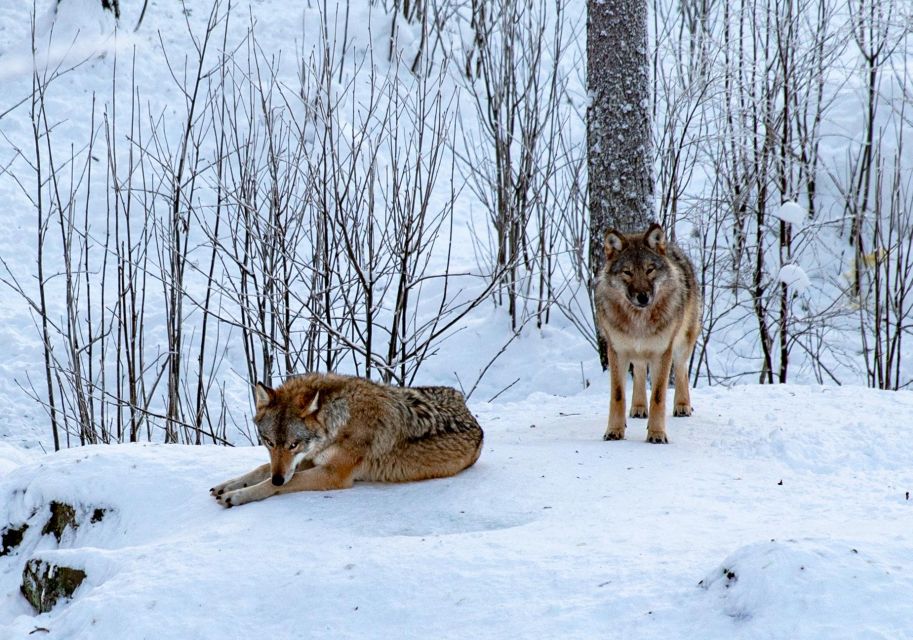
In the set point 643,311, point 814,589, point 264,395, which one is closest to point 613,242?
point 643,311

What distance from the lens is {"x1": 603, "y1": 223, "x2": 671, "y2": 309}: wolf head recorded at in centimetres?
679

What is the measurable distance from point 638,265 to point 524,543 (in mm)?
2983

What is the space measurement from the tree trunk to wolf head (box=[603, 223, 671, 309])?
2536 mm

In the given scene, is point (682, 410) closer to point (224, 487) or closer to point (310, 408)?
point (310, 408)

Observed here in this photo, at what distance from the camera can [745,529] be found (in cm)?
459

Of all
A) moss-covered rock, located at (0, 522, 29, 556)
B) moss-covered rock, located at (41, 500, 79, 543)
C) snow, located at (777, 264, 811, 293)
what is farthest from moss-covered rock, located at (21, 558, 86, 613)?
snow, located at (777, 264, 811, 293)

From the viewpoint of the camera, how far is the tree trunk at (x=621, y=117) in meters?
9.64

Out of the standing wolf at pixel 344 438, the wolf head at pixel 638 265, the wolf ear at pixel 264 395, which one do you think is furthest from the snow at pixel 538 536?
the wolf head at pixel 638 265

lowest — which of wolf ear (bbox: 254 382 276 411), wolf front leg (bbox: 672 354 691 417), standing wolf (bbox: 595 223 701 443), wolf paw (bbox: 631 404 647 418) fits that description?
wolf paw (bbox: 631 404 647 418)

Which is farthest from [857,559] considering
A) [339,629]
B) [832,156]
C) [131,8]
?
[131,8]

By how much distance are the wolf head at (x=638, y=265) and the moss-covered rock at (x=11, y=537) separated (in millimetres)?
4479

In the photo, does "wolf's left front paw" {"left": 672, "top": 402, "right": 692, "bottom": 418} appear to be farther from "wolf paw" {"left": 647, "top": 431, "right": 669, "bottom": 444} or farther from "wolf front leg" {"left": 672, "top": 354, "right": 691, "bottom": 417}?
"wolf paw" {"left": 647, "top": 431, "right": 669, "bottom": 444}

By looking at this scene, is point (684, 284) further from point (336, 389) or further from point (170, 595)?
point (170, 595)

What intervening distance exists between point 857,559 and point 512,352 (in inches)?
422
